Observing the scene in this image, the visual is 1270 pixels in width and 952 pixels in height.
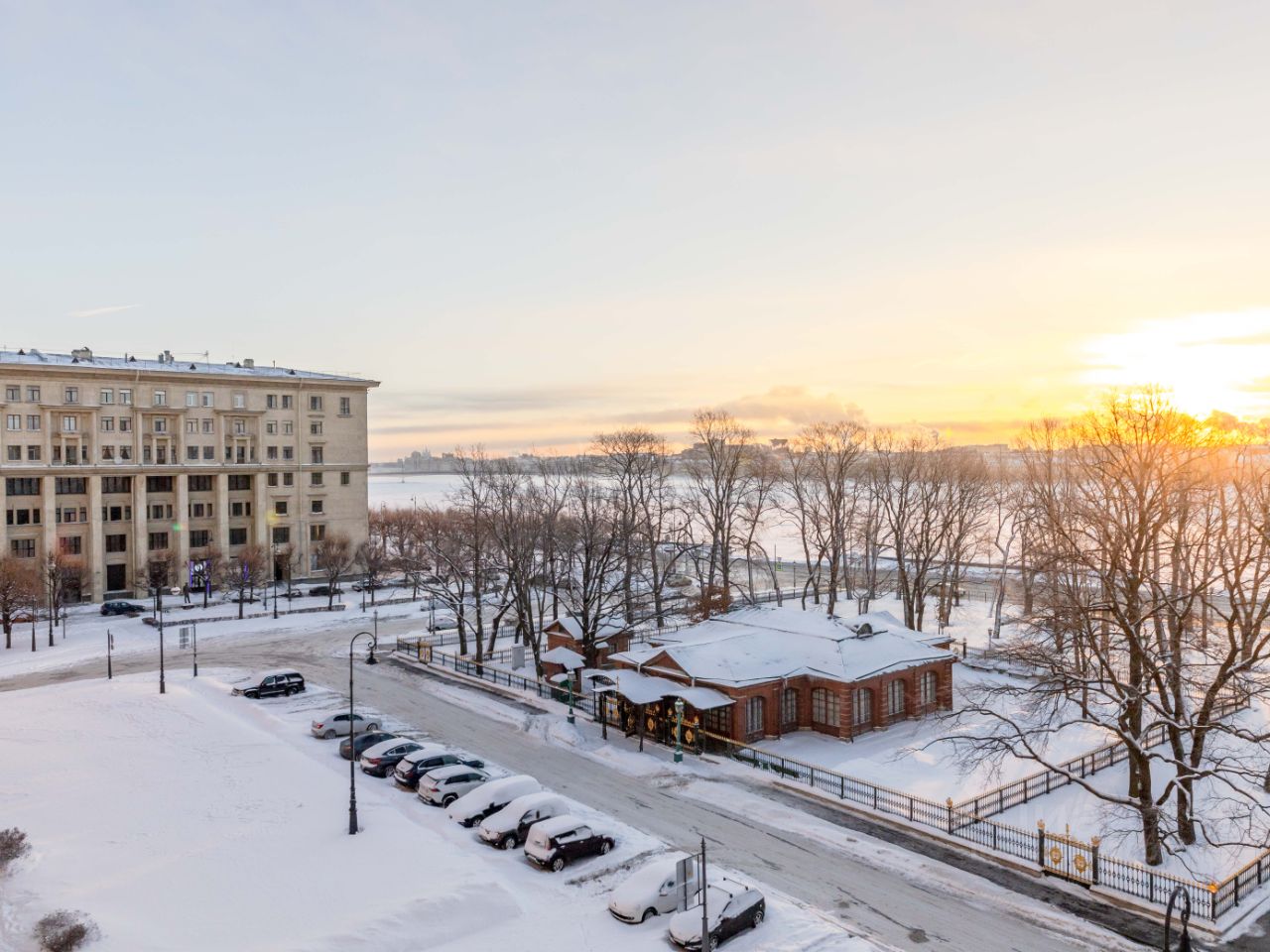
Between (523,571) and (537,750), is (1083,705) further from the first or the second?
(523,571)

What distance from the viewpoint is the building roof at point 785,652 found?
3588 cm

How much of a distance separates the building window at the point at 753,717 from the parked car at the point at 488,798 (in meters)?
11.1

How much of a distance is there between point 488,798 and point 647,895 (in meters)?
7.96

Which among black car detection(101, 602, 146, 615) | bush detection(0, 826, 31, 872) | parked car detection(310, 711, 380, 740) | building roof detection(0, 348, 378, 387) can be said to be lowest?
black car detection(101, 602, 146, 615)

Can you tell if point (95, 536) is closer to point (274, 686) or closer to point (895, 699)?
point (274, 686)

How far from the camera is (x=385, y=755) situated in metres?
30.8

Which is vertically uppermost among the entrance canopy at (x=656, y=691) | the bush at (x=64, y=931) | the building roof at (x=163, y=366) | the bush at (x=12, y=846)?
the building roof at (x=163, y=366)

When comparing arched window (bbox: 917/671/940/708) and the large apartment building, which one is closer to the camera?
arched window (bbox: 917/671/940/708)

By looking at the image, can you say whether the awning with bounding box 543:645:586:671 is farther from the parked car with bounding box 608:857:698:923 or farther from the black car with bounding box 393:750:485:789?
the parked car with bounding box 608:857:698:923

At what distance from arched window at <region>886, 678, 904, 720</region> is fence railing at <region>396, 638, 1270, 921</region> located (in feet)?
25.8


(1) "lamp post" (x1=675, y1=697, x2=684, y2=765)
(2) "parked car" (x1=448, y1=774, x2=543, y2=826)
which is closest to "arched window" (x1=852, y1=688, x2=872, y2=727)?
(1) "lamp post" (x1=675, y1=697, x2=684, y2=765)

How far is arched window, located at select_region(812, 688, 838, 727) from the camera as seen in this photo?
36031mm

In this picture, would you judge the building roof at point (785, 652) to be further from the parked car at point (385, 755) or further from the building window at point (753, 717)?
the parked car at point (385, 755)

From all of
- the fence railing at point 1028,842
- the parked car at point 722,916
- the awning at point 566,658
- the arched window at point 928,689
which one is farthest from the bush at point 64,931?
the arched window at point 928,689
